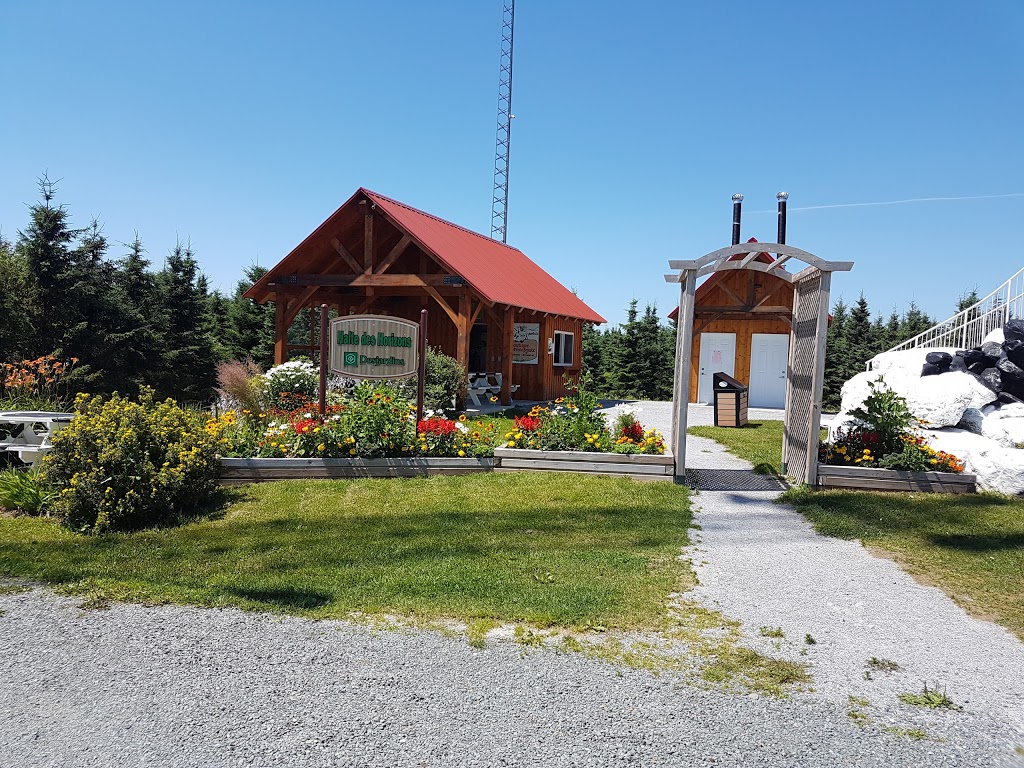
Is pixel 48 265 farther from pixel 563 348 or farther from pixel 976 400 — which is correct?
pixel 976 400

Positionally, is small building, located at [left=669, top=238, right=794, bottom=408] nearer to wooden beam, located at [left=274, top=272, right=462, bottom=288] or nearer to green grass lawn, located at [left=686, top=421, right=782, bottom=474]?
green grass lawn, located at [left=686, top=421, right=782, bottom=474]

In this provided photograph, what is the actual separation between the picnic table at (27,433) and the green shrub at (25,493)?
1.74ft

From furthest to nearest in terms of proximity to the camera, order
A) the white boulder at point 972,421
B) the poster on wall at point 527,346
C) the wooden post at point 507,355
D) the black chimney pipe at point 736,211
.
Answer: the poster on wall at point 527,346 < the wooden post at point 507,355 < the black chimney pipe at point 736,211 < the white boulder at point 972,421

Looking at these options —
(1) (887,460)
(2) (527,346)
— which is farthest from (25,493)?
(2) (527,346)

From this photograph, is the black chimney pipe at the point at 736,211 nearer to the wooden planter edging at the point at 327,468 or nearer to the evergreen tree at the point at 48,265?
the wooden planter edging at the point at 327,468

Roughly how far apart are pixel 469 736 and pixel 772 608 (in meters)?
2.39

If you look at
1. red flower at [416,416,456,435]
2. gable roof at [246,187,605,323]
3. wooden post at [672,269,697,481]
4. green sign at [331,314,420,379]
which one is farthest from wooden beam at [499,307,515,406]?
wooden post at [672,269,697,481]

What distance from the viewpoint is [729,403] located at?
15.1 m

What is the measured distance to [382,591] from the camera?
4629 mm

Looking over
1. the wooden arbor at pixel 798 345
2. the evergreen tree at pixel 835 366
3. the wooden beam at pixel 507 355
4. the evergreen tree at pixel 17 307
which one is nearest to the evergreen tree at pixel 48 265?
the evergreen tree at pixel 17 307

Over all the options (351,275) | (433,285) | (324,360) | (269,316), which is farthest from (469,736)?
(269,316)

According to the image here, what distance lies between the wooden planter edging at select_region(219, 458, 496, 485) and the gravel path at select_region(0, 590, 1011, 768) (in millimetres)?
4153

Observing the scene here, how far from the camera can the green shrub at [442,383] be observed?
539 inches

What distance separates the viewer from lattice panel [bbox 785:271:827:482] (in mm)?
8062
